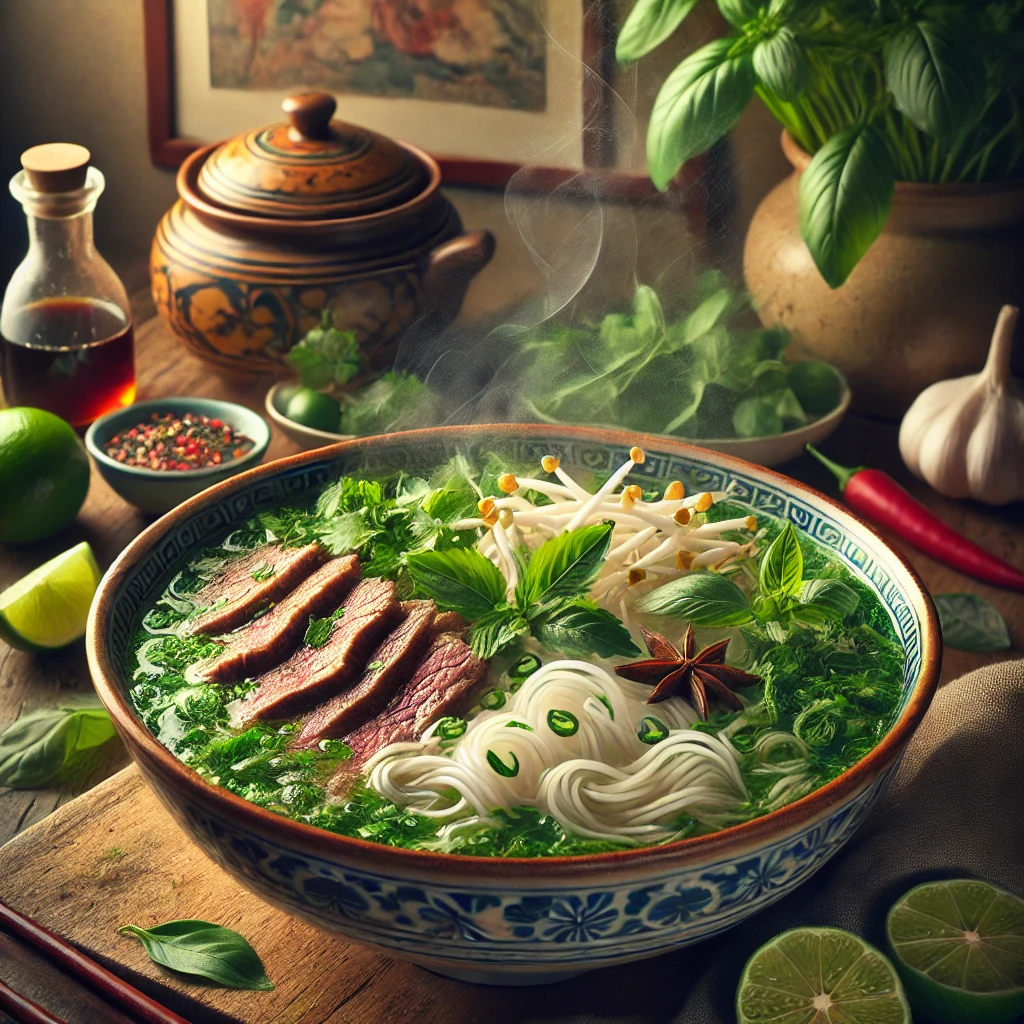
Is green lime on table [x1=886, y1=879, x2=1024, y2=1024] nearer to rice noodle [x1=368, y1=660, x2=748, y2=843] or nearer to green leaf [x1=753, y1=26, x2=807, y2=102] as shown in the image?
rice noodle [x1=368, y1=660, x2=748, y2=843]

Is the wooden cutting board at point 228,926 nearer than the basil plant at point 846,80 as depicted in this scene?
Yes

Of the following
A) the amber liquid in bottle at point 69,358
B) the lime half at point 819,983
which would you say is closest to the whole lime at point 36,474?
the amber liquid in bottle at point 69,358

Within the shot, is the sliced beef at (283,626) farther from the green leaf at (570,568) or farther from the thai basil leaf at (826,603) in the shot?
the thai basil leaf at (826,603)

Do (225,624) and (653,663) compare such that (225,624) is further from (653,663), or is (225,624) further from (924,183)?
(924,183)

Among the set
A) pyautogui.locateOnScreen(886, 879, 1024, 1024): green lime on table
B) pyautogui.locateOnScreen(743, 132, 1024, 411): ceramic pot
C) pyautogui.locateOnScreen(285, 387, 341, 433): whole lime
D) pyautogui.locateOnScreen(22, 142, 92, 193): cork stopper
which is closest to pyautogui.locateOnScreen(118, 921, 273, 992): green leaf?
pyautogui.locateOnScreen(886, 879, 1024, 1024): green lime on table

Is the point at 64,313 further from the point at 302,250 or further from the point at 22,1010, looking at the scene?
the point at 22,1010
